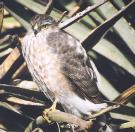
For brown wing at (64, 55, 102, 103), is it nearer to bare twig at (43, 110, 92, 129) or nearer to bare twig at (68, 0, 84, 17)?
bare twig at (68, 0, 84, 17)

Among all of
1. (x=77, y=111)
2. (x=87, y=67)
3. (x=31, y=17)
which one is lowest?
(x=77, y=111)

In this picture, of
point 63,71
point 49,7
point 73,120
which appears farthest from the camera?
point 63,71

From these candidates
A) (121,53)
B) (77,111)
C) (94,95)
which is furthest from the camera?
(77,111)

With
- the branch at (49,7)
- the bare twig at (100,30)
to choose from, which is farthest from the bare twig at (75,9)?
the bare twig at (100,30)

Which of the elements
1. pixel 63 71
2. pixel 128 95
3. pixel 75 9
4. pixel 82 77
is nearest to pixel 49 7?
pixel 75 9

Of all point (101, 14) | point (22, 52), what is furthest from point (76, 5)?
point (22, 52)

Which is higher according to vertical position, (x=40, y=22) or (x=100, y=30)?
(x=40, y=22)

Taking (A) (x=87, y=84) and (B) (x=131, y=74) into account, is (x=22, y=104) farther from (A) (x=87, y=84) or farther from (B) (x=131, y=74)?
(B) (x=131, y=74)

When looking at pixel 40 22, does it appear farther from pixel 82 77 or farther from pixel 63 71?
pixel 82 77
